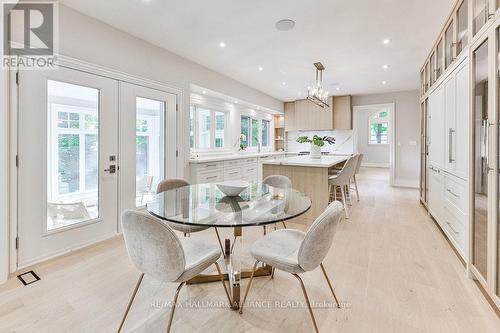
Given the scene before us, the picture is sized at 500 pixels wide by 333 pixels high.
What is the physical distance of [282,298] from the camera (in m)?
1.89

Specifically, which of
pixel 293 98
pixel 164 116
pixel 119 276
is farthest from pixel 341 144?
pixel 119 276

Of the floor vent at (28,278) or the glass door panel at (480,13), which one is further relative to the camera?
the floor vent at (28,278)

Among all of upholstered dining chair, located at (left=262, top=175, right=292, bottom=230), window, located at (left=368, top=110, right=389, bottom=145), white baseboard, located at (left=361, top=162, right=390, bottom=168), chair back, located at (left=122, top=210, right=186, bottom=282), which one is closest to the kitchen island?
upholstered dining chair, located at (left=262, top=175, right=292, bottom=230)

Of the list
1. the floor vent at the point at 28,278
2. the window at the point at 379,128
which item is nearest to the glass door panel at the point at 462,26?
the floor vent at the point at 28,278

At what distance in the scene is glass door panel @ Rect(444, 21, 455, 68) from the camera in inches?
110

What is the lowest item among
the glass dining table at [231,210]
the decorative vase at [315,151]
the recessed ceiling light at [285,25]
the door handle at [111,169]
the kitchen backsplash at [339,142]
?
the glass dining table at [231,210]

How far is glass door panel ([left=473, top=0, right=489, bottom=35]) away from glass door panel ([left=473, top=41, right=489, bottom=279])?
6.8 inches

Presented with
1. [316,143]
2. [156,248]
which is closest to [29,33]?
[156,248]

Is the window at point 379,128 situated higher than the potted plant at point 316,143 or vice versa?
the window at point 379,128

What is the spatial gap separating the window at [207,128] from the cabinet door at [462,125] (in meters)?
4.22

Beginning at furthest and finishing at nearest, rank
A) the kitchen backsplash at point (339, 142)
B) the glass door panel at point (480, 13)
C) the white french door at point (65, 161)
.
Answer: the kitchen backsplash at point (339, 142) → the white french door at point (65, 161) → the glass door panel at point (480, 13)

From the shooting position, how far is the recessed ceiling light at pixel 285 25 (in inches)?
115

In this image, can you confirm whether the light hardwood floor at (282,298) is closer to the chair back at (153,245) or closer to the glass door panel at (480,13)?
the chair back at (153,245)

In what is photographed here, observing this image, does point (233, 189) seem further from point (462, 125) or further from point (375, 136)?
point (375, 136)
